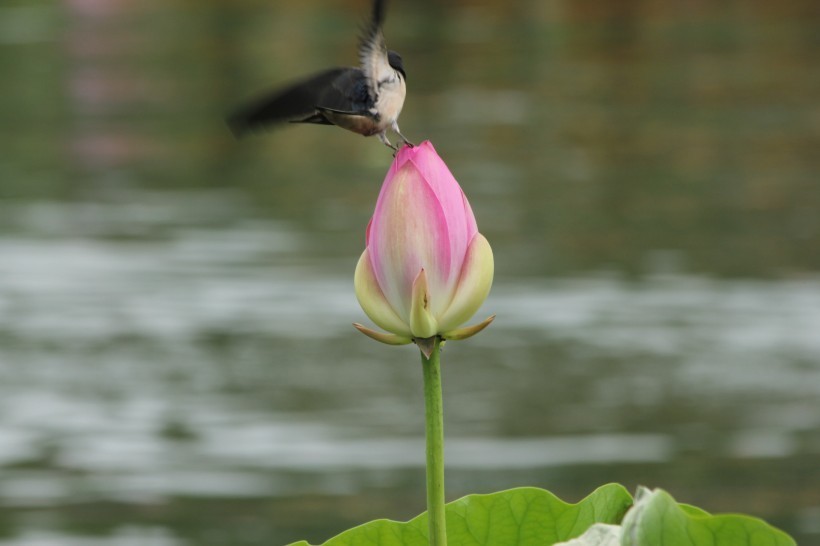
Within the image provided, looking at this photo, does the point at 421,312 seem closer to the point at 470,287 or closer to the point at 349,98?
the point at 470,287

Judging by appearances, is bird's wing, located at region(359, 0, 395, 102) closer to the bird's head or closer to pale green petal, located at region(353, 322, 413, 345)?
the bird's head

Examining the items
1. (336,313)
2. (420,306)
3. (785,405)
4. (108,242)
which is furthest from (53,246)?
(420,306)

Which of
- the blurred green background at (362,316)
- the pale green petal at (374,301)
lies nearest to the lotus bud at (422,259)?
the pale green petal at (374,301)

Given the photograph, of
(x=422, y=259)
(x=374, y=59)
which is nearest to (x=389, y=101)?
(x=374, y=59)

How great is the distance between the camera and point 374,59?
0.89 metres

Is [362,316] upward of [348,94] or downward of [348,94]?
upward

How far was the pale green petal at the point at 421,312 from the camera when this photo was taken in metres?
0.80

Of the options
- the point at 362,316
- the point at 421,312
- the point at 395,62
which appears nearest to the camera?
the point at 421,312

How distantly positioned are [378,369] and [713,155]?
4081 millimetres

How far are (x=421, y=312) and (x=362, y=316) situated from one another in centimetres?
465

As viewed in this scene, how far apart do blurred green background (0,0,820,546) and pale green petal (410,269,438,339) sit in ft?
9.91

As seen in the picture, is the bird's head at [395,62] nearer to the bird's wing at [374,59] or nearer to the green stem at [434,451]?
the bird's wing at [374,59]

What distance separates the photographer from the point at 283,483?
4.11 metres

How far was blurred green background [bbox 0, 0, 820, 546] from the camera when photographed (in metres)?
4.17
